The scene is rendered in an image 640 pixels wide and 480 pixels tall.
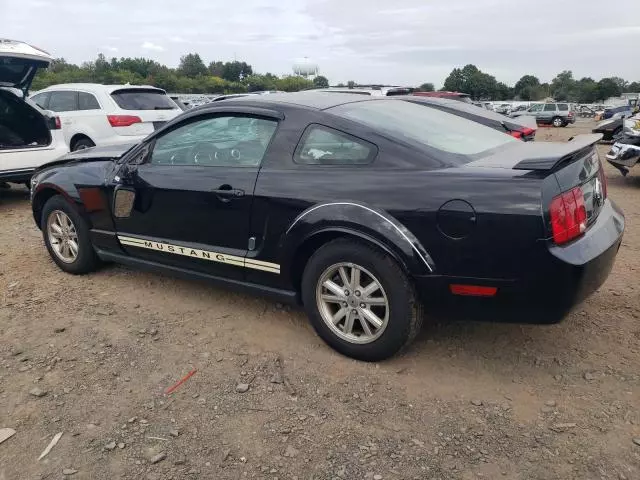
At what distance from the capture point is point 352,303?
296 centimetres

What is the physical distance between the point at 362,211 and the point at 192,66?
10335 centimetres

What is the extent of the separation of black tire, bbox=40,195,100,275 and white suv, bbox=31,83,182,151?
4328mm

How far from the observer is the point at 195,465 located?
7.52 ft

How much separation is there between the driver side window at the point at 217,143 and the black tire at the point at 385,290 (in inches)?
31.3

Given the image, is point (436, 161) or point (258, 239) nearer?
point (436, 161)

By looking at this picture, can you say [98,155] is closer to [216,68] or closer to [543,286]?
[543,286]

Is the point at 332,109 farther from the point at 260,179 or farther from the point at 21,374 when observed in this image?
the point at 21,374

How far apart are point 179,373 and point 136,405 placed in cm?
34

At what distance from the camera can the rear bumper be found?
2.47 m

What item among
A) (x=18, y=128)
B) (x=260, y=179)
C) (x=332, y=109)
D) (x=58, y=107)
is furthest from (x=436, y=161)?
(x=58, y=107)

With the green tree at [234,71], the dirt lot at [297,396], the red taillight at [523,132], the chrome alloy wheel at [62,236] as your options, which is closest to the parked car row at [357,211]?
the chrome alloy wheel at [62,236]

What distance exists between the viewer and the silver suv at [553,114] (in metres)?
32.6

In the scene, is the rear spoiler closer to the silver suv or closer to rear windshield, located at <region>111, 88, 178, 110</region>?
rear windshield, located at <region>111, 88, 178, 110</region>

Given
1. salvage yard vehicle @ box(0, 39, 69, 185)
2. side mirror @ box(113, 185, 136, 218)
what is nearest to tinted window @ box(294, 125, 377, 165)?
side mirror @ box(113, 185, 136, 218)
